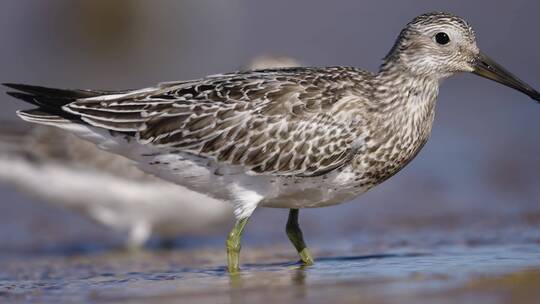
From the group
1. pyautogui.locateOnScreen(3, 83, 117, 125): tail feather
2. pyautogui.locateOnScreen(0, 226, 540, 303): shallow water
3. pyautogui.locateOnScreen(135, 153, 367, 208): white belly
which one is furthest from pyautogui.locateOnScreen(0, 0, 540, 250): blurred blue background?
pyautogui.locateOnScreen(135, 153, 367, 208): white belly

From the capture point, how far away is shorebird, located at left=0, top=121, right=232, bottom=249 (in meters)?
12.0

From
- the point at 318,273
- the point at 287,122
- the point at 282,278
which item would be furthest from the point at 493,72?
the point at 282,278

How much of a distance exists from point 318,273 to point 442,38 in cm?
208

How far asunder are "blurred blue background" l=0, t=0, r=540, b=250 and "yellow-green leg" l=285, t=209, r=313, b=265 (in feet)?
13.3

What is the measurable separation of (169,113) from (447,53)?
2.19 metres

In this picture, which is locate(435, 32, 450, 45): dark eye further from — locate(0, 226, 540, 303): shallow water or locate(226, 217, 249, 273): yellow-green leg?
locate(226, 217, 249, 273): yellow-green leg

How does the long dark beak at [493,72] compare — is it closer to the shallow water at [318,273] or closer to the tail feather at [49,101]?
the shallow water at [318,273]

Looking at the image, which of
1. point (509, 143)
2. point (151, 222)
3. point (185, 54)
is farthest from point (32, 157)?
point (185, 54)

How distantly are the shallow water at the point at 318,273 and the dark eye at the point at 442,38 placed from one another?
5.39 ft

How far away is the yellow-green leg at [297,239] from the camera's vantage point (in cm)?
888

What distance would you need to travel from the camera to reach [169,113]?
866 centimetres

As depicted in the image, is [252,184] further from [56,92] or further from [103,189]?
[103,189]

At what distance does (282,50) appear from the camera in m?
19.0

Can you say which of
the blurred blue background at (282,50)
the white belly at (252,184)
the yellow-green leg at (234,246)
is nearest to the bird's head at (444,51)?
the white belly at (252,184)
